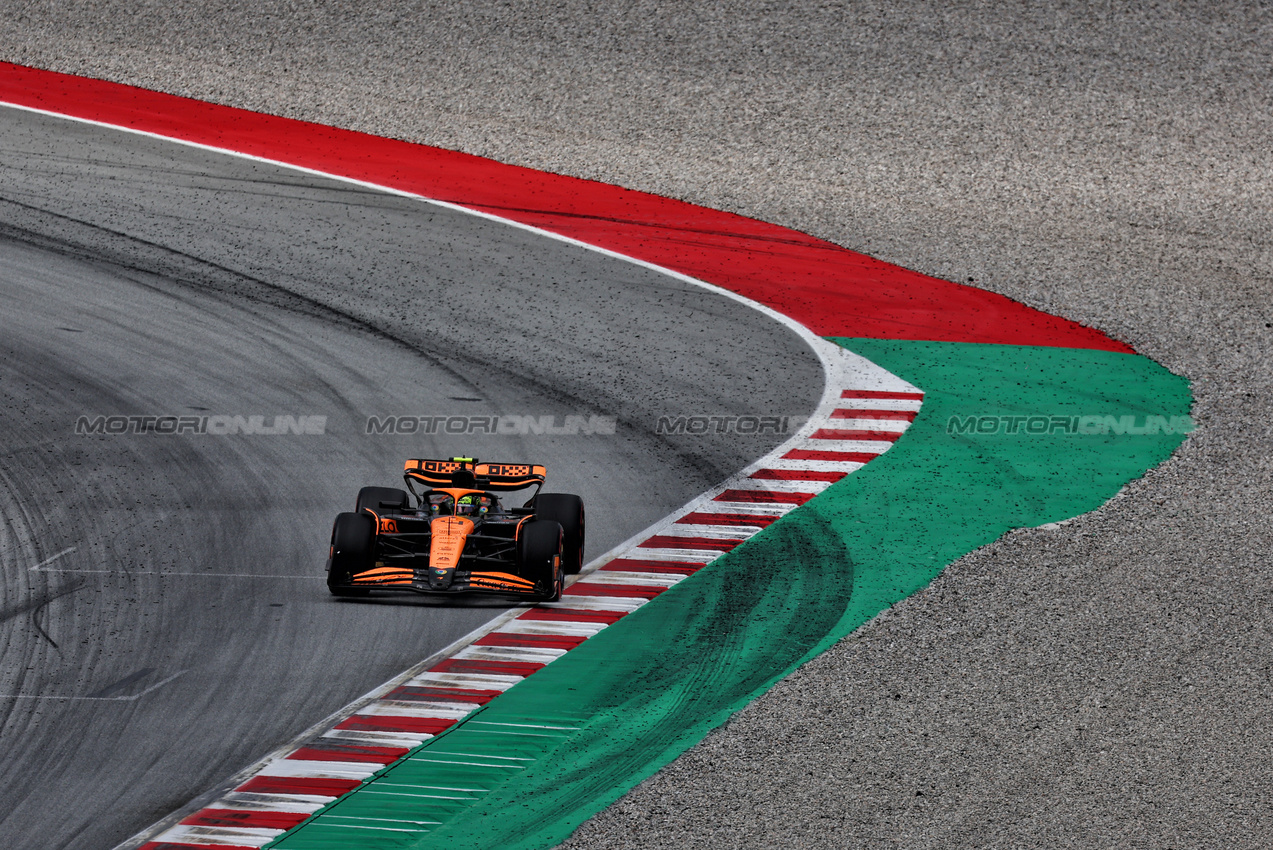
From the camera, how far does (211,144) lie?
1973cm

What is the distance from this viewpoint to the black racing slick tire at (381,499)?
35.1 feet

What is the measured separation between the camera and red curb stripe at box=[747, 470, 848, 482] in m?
12.9

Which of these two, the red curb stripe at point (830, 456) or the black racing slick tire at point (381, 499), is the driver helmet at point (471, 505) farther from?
the red curb stripe at point (830, 456)

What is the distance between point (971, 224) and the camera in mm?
18859

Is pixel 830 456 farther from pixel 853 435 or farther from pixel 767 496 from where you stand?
pixel 767 496

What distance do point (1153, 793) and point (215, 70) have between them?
1805 cm

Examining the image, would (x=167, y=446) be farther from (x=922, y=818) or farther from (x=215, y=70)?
(x=215, y=70)

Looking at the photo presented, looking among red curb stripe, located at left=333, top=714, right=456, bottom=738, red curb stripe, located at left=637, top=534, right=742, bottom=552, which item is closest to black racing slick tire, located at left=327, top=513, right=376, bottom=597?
red curb stripe, located at left=333, top=714, right=456, bottom=738

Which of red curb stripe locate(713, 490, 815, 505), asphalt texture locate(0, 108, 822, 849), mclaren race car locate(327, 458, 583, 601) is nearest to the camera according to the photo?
asphalt texture locate(0, 108, 822, 849)

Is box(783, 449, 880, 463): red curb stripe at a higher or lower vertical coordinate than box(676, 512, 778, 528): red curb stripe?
higher

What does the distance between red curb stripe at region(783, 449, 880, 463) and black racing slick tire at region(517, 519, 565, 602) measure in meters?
3.64

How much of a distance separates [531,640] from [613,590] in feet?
3.24

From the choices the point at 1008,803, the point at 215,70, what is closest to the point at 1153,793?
the point at 1008,803

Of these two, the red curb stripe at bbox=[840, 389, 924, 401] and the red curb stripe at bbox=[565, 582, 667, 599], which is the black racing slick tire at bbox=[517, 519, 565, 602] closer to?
the red curb stripe at bbox=[565, 582, 667, 599]
